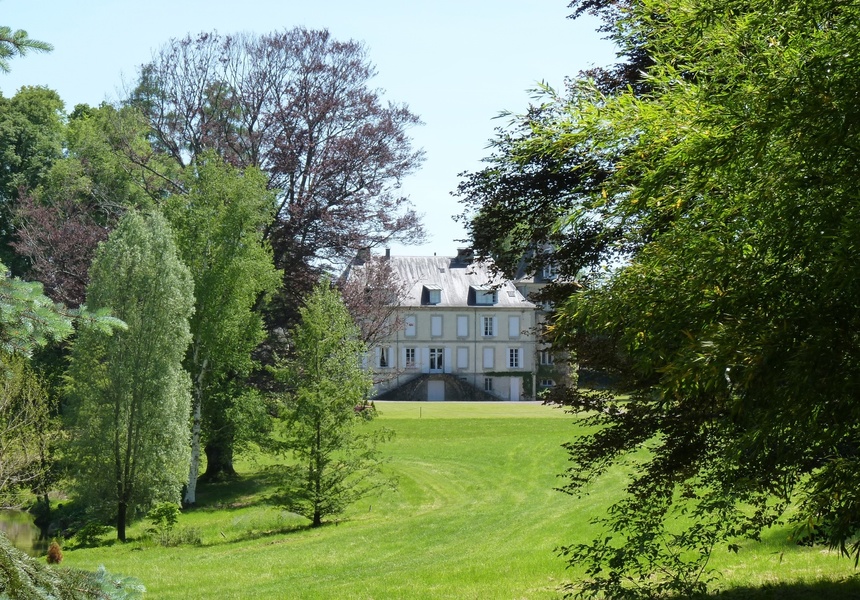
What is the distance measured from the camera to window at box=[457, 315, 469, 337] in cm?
5675

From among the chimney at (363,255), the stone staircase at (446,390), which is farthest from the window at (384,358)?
the chimney at (363,255)

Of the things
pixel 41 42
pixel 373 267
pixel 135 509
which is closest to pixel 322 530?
pixel 135 509

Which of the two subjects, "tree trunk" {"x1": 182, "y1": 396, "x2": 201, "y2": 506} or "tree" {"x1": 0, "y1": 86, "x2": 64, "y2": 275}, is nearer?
"tree trunk" {"x1": 182, "y1": 396, "x2": 201, "y2": 506}

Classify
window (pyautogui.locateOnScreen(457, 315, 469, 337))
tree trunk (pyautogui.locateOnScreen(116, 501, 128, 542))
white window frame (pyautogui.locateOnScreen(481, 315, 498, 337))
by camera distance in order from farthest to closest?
white window frame (pyautogui.locateOnScreen(481, 315, 498, 337)), window (pyautogui.locateOnScreen(457, 315, 469, 337)), tree trunk (pyautogui.locateOnScreen(116, 501, 128, 542))

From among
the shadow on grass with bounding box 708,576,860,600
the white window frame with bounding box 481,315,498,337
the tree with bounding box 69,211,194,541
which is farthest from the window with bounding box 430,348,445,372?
the shadow on grass with bounding box 708,576,860,600

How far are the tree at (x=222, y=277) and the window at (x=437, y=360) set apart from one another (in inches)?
1304

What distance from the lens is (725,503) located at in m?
8.33

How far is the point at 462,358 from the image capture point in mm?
57188

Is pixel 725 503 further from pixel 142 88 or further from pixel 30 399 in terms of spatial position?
pixel 142 88

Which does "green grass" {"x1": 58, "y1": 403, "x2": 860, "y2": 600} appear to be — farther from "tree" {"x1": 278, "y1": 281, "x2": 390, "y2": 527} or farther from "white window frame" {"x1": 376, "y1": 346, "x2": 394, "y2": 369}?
"white window frame" {"x1": 376, "y1": 346, "x2": 394, "y2": 369}

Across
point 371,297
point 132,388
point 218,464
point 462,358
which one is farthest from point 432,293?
point 132,388

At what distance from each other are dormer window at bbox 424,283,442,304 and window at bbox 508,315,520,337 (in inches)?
178

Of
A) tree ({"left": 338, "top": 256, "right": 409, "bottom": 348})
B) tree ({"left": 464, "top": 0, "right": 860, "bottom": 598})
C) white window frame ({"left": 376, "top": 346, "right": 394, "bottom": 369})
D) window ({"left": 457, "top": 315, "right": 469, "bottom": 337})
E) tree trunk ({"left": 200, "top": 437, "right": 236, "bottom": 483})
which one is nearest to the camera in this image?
tree ({"left": 464, "top": 0, "right": 860, "bottom": 598})

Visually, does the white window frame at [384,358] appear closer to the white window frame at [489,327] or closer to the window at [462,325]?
the window at [462,325]
